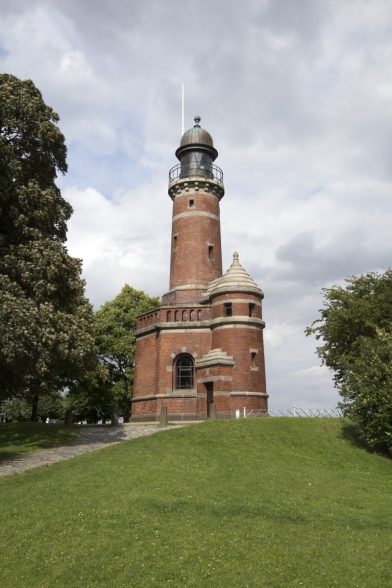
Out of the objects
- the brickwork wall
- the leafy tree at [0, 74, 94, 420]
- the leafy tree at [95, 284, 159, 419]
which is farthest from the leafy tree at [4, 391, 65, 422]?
the leafy tree at [0, 74, 94, 420]

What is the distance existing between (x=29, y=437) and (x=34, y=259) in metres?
10.2

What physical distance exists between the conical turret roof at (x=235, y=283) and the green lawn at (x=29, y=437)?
1266cm

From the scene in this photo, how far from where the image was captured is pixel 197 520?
12266 millimetres

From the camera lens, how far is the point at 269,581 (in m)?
9.62

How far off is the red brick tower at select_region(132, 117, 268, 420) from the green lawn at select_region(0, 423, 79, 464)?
23.9 ft

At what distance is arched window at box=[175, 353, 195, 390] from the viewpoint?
1337 inches

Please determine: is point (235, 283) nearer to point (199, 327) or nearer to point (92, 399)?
point (199, 327)

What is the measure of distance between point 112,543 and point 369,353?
54.9ft

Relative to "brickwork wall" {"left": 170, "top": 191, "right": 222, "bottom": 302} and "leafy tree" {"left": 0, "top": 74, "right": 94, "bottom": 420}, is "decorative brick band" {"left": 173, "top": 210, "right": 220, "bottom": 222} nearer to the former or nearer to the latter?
"brickwork wall" {"left": 170, "top": 191, "right": 222, "bottom": 302}

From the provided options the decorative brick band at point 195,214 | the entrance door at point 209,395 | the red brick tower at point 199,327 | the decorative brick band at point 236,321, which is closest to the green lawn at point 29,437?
the red brick tower at point 199,327

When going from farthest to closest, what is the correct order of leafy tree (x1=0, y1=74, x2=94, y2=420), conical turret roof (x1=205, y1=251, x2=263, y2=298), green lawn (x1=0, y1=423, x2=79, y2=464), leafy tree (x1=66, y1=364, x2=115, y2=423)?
leafy tree (x1=66, y1=364, x2=115, y2=423) → conical turret roof (x1=205, y1=251, x2=263, y2=298) → green lawn (x1=0, y1=423, x2=79, y2=464) → leafy tree (x1=0, y1=74, x2=94, y2=420)

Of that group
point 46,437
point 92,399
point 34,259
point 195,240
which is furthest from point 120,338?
point 34,259

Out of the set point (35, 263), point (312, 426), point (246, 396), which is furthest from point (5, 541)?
point (246, 396)

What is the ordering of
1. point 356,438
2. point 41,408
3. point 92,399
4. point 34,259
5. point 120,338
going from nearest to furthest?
point 34,259
point 356,438
point 92,399
point 120,338
point 41,408
